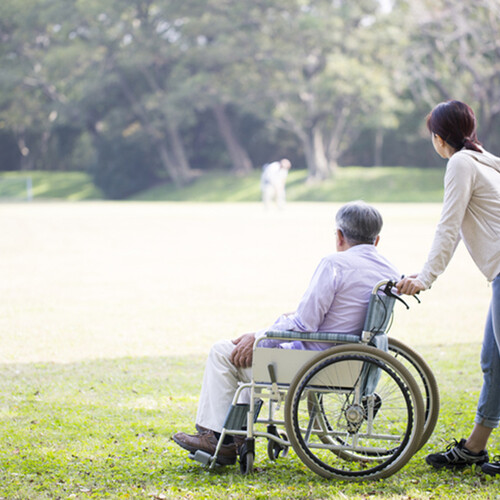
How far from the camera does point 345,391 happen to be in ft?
11.1

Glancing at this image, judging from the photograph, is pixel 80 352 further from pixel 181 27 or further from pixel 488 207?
pixel 181 27

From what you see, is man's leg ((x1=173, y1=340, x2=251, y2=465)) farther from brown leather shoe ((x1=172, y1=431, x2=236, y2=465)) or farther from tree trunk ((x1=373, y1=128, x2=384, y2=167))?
tree trunk ((x1=373, y1=128, x2=384, y2=167))

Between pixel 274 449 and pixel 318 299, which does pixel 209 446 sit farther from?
pixel 318 299

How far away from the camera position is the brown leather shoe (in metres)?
3.57

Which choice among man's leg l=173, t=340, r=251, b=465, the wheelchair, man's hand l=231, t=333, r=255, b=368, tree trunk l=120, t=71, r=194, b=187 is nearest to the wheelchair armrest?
the wheelchair

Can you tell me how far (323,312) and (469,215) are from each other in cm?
78

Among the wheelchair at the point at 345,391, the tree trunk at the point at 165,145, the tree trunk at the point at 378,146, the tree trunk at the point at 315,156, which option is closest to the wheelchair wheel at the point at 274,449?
the wheelchair at the point at 345,391

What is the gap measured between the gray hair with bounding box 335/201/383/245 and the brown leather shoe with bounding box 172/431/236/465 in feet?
3.66

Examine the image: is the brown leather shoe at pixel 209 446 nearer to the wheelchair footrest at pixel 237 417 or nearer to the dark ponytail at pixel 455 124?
the wheelchair footrest at pixel 237 417

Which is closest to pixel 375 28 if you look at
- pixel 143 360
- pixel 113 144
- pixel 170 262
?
pixel 113 144

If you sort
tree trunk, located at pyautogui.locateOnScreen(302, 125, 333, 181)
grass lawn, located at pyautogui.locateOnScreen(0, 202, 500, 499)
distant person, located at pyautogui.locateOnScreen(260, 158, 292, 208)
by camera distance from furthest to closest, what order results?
tree trunk, located at pyautogui.locateOnScreen(302, 125, 333, 181) → distant person, located at pyautogui.locateOnScreen(260, 158, 292, 208) → grass lawn, located at pyautogui.locateOnScreen(0, 202, 500, 499)

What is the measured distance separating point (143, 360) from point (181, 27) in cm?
4221

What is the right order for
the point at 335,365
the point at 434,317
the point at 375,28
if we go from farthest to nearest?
the point at 375,28, the point at 434,317, the point at 335,365

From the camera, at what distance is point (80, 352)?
22.3 feet
